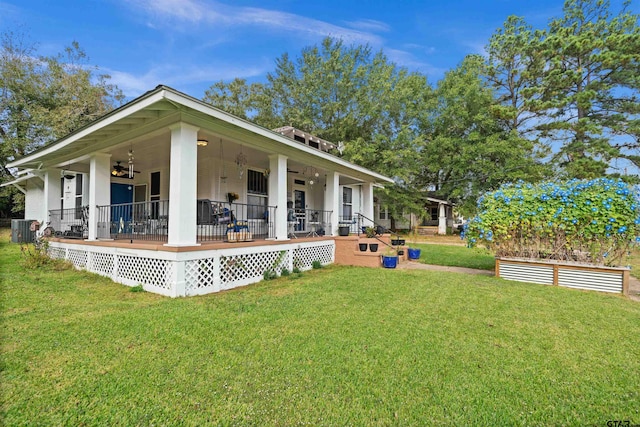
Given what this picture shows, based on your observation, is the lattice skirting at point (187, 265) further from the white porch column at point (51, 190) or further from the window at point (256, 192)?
the white porch column at point (51, 190)

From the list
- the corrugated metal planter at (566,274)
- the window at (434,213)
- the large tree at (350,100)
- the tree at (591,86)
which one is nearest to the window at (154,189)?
the corrugated metal planter at (566,274)

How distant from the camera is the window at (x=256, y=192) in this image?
31.3ft

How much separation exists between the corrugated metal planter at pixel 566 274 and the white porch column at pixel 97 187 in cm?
966

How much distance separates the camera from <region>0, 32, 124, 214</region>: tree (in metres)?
17.9

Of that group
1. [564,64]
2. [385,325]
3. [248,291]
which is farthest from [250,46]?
[564,64]

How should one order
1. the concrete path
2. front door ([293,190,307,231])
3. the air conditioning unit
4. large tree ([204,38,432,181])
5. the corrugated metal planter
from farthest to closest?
large tree ([204,38,432,181]) < the air conditioning unit < front door ([293,190,307,231]) < the concrete path < the corrugated metal planter

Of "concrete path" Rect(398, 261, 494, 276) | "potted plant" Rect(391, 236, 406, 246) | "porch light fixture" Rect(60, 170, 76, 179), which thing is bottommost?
"concrete path" Rect(398, 261, 494, 276)

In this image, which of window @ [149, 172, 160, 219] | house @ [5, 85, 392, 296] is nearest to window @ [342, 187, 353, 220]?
house @ [5, 85, 392, 296]

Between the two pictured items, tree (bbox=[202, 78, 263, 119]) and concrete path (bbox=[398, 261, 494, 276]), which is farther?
tree (bbox=[202, 78, 263, 119])

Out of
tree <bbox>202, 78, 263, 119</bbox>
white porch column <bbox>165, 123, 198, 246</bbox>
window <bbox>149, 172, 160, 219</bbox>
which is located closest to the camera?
white porch column <bbox>165, 123, 198, 246</bbox>

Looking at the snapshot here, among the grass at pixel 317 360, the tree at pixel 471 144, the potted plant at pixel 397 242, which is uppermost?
the tree at pixel 471 144

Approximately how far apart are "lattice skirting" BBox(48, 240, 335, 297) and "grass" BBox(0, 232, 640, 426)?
0.43 meters

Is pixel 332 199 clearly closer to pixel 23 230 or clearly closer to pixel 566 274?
pixel 566 274

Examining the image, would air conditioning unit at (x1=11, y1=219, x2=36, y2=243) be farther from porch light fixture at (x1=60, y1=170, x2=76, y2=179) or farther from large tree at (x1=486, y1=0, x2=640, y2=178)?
large tree at (x1=486, y1=0, x2=640, y2=178)
